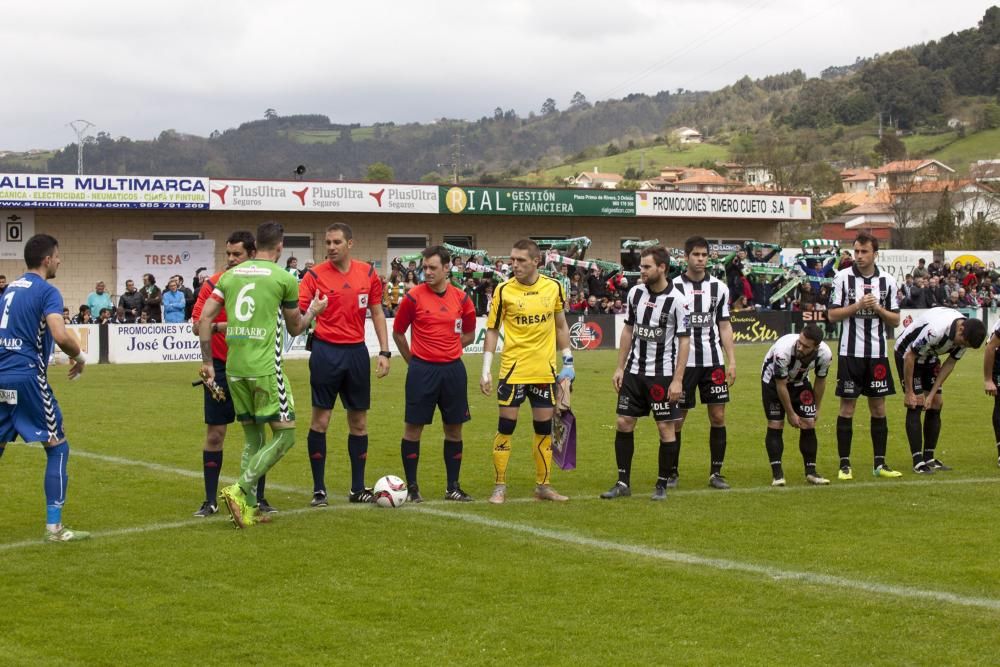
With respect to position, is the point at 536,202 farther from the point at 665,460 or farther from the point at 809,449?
the point at 665,460

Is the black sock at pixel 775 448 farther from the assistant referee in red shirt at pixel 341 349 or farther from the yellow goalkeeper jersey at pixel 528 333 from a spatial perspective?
the assistant referee in red shirt at pixel 341 349

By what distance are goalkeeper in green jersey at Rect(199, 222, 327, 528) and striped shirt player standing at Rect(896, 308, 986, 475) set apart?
256 inches

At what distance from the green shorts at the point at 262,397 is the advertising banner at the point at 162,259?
31158 millimetres

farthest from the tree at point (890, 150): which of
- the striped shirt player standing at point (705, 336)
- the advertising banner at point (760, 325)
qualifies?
the striped shirt player standing at point (705, 336)

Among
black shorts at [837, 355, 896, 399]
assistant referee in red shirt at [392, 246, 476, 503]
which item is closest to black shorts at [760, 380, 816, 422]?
black shorts at [837, 355, 896, 399]

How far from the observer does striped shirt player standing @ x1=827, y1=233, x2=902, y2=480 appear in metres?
11.3

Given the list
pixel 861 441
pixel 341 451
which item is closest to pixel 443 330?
pixel 341 451

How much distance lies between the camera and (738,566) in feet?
24.9

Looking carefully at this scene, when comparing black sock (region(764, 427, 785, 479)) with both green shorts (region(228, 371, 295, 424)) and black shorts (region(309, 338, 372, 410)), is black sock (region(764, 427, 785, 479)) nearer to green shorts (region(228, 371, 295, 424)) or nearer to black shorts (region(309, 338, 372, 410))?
black shorts (region(309, 338, 372, 410))

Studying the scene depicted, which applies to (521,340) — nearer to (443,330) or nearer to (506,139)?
(443,330)

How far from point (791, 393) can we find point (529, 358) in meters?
2.78

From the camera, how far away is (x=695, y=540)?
841 centimetres

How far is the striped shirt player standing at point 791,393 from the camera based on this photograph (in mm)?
10891

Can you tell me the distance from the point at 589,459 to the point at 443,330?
11.3 ft
